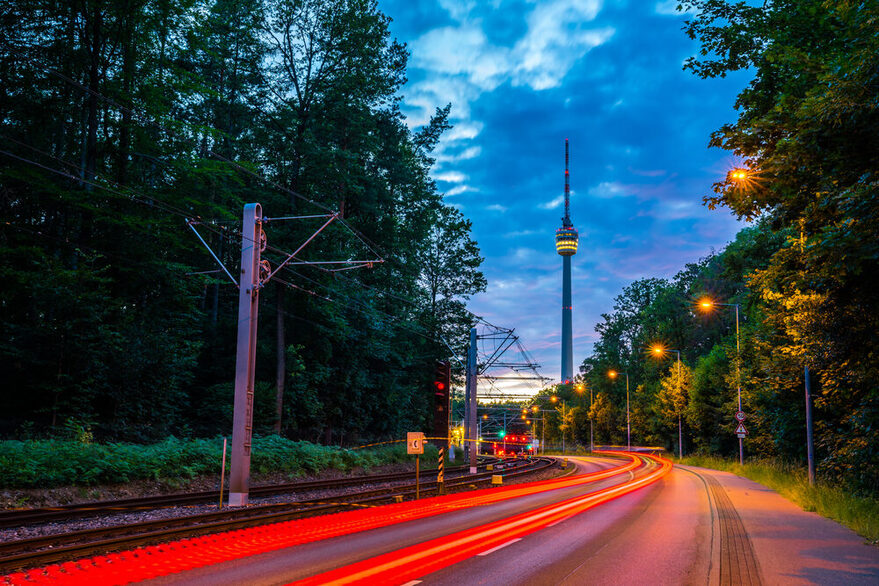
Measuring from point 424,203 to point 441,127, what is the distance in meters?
7.04

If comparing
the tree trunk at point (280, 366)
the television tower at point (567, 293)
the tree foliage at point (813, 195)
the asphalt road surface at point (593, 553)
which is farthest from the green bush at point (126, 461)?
the television tower at point (567, 293)

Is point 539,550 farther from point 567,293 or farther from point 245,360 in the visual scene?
point 567,293

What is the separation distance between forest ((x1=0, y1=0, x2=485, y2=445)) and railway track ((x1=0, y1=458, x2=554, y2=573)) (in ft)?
24.0

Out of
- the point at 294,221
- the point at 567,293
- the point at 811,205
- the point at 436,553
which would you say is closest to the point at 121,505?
the point at 436,553

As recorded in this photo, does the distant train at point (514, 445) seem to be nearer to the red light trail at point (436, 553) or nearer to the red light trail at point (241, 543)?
the red light trail at point (241, 543)

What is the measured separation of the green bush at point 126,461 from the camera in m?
17.3

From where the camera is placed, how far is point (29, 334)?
79.3ft

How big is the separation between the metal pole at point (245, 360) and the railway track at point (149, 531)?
1.89 meters

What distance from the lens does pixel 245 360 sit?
19.6 metres

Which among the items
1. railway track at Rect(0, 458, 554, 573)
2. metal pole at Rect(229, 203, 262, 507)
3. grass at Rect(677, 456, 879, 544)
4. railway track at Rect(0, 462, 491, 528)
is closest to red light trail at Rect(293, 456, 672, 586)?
railway track at Rect(0, 458, 554, 573)

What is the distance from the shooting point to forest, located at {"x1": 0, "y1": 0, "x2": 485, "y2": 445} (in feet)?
82.2

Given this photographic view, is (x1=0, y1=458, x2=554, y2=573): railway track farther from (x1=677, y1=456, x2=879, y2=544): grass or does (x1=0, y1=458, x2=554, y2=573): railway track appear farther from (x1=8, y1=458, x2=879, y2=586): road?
(x1=677, y1=456, x2=879, y2=544): grass

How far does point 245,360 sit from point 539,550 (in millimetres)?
11424

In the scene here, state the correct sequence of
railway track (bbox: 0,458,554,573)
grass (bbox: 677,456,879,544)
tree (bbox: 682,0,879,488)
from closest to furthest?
tree (bbox: 682,0,879,488), railway track (bbox: 0,458,554,573), grass (bbox: 677,456,879,544)
